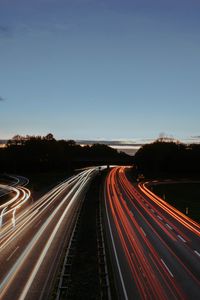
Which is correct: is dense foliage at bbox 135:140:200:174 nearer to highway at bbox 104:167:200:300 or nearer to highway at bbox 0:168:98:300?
highway at bbox 104:167:200:300

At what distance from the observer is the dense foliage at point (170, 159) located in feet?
488

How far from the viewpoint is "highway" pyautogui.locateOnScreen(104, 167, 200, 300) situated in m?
24.9

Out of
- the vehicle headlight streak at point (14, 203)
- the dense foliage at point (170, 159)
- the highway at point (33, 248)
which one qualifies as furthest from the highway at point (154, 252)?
the dense foliage at point (170, 159)

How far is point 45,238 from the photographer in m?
38.1

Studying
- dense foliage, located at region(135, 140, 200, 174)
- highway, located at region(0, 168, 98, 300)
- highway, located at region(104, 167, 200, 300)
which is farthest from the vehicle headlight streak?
dense foliage, located at region(135, 140, 200, 174)

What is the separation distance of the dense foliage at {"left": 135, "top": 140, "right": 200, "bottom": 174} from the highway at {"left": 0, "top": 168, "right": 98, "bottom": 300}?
97.7 metres

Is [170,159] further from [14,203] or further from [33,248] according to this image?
[33,248]

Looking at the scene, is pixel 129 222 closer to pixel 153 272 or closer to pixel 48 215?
pixel 48 215

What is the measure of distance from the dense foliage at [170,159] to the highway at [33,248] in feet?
320

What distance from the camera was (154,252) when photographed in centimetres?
3359

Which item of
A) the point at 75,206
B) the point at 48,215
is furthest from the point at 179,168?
the point at 48,215

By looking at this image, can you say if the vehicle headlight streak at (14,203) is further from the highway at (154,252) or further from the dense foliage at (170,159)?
the dense foliage at (170,159)

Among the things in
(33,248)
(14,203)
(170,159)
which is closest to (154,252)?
(33,248)

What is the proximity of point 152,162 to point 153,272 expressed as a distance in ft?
469
